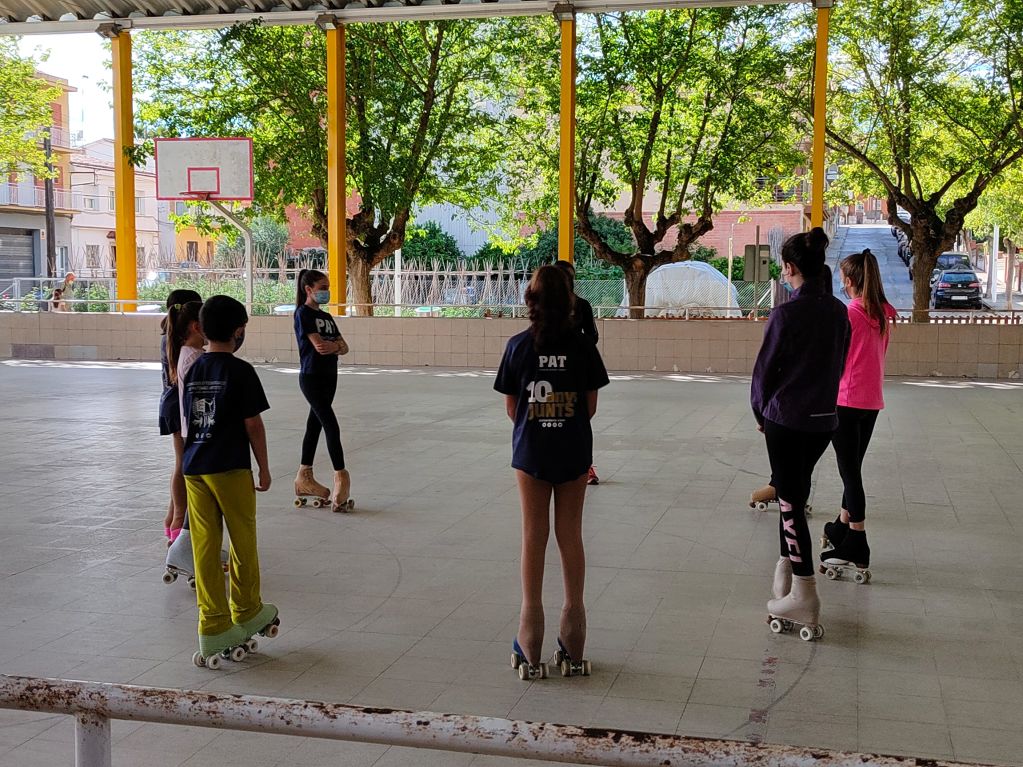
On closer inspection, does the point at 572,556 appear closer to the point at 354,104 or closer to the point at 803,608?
the point at 803,608

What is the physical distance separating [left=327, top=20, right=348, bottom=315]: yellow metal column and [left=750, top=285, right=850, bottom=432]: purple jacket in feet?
53.0

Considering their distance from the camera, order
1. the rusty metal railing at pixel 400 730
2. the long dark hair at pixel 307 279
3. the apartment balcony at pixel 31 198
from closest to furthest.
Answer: the rusty metal railing at pixel 400 730 < the long dark hair at pixel 307 279 < the apartment balcony at pixel 31 198

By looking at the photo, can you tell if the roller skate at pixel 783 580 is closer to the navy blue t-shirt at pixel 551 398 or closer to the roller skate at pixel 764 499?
the navy blue t-shirt at pixel 551 398

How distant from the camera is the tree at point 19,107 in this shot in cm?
2659

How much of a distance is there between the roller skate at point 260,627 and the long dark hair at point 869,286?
340 cm

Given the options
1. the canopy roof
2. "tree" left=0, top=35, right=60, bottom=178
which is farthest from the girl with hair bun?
"tree" left=0, top=35, right=60, bottom=178

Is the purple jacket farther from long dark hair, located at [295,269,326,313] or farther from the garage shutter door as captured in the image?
the garage shutter door

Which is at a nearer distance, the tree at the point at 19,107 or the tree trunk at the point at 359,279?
the tree trunk at the point at 359,279

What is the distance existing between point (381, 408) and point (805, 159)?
37.6 ft

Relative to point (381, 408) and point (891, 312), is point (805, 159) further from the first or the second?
point (891, 312)

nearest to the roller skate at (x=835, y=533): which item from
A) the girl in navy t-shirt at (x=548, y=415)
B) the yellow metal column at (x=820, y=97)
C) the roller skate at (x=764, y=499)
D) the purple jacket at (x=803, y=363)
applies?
the roller skate at (x=764, y=499)

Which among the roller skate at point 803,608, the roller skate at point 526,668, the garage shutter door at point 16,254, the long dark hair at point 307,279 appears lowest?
the roller skate at point 526,668

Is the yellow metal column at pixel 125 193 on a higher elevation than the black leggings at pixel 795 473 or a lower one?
higher

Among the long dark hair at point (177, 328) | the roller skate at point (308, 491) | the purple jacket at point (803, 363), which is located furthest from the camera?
the roller skate at point (308, 491)
